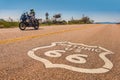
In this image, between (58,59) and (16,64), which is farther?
(58,59)

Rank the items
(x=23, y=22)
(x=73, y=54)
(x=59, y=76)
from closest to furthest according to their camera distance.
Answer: (x=59, y=76), (x=73, y=54), (x=23, y=22)

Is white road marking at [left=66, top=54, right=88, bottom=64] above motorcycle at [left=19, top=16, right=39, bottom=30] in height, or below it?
above

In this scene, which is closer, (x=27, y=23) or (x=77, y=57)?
(x=77, y=57)

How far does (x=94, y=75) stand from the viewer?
3.78 meters

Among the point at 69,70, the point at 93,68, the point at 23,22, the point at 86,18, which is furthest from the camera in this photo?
the point at 86,18

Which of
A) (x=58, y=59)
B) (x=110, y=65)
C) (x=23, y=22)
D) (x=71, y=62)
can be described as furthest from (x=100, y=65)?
(x=23, y=22)

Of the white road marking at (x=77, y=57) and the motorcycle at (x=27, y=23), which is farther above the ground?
the white road marking at (x=77, y=57)

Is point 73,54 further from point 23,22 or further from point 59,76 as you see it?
point 23,22

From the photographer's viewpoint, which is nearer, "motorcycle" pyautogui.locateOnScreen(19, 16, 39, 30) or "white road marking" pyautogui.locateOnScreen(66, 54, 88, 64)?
"white road marking" pyautogui.locateOnScreen(66, 54, 88, 64)

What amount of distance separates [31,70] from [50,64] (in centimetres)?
57

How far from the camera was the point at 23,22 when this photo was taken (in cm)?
1956

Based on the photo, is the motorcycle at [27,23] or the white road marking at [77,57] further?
the motorcycle at [27,23]

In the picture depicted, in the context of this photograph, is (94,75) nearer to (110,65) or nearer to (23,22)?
(110,65)

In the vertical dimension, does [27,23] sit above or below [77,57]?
below
